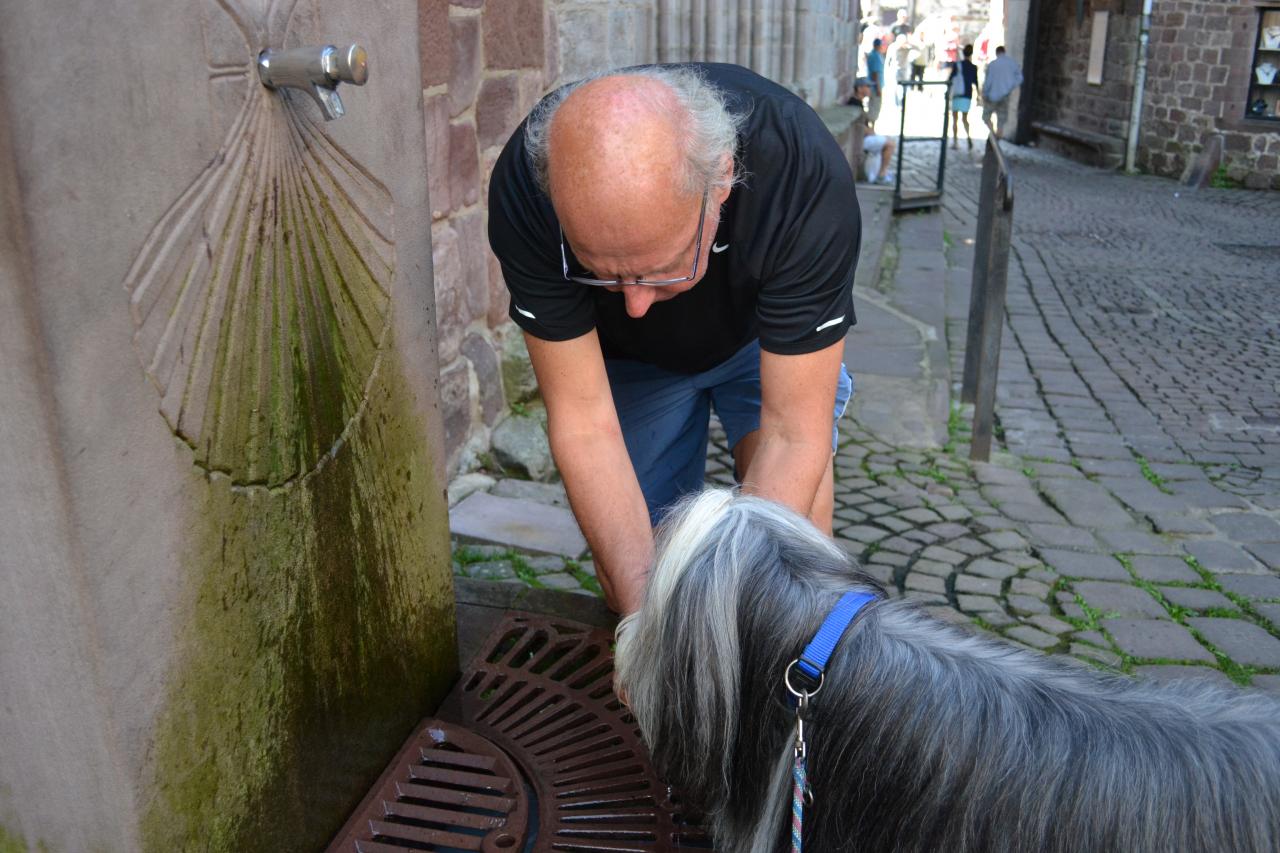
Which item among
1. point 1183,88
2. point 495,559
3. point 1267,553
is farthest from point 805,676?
point 1183,88

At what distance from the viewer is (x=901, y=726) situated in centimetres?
167

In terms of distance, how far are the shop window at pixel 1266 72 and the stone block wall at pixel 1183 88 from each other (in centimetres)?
11

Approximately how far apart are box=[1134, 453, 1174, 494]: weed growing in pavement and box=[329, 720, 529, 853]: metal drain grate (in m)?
3.39

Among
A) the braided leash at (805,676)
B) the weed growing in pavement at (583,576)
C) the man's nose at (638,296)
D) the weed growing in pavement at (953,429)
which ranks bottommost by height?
the weed growing in pavement at (953,429)

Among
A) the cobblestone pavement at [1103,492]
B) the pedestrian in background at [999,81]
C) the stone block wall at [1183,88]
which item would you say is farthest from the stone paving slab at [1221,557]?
the pedestrian in background at [999,81]

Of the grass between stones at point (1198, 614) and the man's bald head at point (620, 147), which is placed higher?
the man's bald head at point (620, 147)

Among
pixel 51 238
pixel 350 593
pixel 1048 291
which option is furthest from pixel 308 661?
pixel 1048 291

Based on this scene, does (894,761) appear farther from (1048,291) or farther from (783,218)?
(1048,291)

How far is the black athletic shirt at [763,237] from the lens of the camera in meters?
2.24

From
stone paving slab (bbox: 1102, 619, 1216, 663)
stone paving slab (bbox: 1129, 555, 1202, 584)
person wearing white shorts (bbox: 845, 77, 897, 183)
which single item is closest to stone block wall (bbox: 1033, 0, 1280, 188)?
person wearing white shorts (bbox: 845, 77, 897, 183)

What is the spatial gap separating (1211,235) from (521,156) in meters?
10.7

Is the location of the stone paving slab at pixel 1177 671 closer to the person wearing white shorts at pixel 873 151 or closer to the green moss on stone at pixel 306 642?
the green moss on stone at pixel 306 642

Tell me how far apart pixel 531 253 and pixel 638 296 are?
37 centimetres

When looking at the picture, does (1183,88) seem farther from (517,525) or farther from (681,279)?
(681,279)
